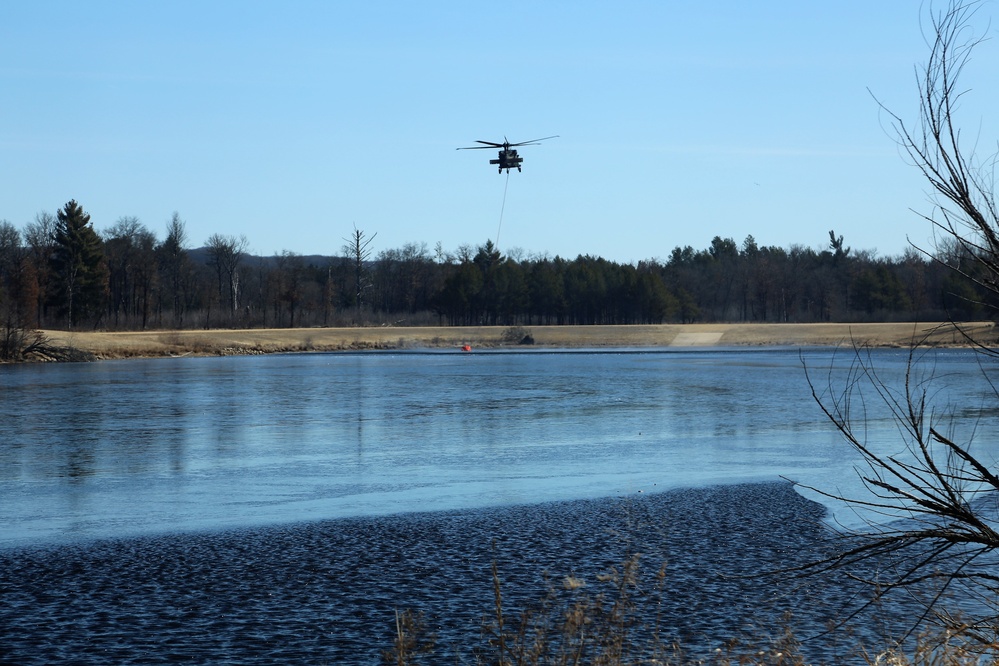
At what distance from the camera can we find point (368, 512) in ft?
48.2

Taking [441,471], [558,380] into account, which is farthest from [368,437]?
[558,380]

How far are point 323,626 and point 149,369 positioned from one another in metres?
48.7

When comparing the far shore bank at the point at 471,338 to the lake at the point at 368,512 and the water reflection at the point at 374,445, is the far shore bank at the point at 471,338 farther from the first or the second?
the lake at the point at 368,512

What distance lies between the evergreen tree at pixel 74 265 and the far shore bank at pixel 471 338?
15.6 metres

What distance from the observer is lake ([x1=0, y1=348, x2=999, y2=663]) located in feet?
31.1

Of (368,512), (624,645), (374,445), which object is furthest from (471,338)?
(624,645)

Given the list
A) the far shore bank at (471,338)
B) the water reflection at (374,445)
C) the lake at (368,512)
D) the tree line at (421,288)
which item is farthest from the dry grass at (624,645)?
the tree line at (421,288)

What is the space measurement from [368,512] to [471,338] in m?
83.7

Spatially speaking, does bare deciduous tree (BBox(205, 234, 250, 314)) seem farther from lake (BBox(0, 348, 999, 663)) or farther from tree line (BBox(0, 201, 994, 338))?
lake (BBox(0, 348, 999, 663))

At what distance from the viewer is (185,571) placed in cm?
1138

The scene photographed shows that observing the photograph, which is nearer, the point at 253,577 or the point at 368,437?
the point at 253,577

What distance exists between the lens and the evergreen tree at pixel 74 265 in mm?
99750

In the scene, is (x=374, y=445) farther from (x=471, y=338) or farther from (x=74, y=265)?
(x=74, y=265)

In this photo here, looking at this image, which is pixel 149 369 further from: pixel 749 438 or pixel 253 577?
pixel 253 577
